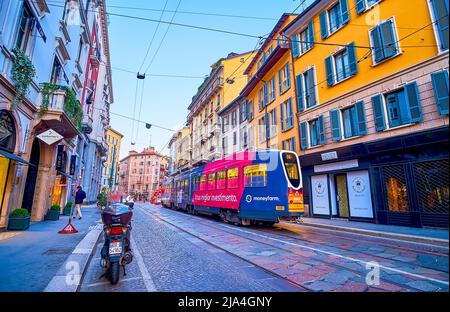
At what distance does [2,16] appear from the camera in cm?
713

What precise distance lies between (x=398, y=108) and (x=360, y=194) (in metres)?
4.78

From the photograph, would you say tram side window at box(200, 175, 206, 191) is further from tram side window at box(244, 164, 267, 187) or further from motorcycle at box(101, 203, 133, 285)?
motorcycle at box(101, 203, 133, 285)

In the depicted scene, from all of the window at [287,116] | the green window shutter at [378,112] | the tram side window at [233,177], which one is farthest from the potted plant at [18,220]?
the window at [287,116]

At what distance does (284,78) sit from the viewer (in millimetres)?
19719

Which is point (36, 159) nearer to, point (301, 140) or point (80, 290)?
point (80, 290)

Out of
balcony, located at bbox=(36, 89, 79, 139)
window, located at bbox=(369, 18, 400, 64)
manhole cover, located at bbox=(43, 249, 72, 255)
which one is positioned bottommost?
manhole cover, located at bbox=(43, 249, 72, 255)

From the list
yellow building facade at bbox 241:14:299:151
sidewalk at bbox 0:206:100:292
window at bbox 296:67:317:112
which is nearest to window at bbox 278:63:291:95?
yellow building facade at bbox 241:14:299:151

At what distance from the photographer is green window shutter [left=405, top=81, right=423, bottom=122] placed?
33.2 feet

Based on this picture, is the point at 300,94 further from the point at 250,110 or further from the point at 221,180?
the point at 221,180

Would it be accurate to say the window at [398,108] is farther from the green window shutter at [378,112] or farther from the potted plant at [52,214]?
the potted plant at [52,214]

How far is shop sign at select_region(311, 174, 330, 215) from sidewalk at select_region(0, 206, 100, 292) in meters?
13.6

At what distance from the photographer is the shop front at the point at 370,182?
988 centimetres

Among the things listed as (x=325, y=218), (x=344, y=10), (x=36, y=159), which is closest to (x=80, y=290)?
(x=36, y=159)

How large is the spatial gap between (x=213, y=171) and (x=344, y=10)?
42.0ft
